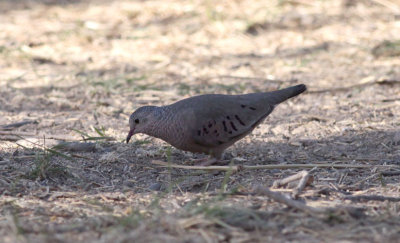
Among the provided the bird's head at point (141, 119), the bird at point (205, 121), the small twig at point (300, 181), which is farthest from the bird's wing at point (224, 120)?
the small twig at point (300, 181)

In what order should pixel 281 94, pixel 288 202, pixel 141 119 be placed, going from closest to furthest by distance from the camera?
pixel 288 202 < pixel 141 119 < pixel 281 94

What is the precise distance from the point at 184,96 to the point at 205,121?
1790mm

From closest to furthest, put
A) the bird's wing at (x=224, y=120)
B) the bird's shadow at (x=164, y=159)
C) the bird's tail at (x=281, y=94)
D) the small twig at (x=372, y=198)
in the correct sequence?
the small twig at (x=372, y=198), the bird's shadow at (x=164, y=159), the bird's wing at (x=224, y=120), the bird's tail at (x=281, y=94)

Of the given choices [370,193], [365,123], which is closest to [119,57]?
[365,123]

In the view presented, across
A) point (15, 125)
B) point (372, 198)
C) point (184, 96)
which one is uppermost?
point (184, 96)

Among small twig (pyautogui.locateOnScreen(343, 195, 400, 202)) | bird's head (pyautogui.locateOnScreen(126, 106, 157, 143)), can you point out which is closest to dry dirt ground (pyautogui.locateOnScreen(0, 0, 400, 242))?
small twig (pyautogui.locateOnScreen(343, 195, 400, 202))

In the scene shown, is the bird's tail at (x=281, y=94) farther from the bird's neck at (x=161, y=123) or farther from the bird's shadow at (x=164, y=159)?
the bird's neck at (x=161, y=123)

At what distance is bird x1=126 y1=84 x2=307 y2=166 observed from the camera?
14.2ft

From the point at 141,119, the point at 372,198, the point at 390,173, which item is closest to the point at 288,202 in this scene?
the point at 372,198

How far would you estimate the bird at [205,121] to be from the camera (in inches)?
171

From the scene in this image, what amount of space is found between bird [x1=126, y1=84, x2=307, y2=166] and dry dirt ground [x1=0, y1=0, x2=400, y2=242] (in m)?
0.21

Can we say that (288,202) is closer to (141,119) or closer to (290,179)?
(290,179)

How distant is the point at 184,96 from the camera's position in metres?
6.11

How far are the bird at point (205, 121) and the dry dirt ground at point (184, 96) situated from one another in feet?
0.69
